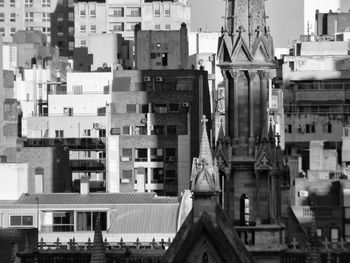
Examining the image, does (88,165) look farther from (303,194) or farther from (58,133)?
(303,194)

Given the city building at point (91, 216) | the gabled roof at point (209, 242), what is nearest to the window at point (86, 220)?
the city building at point (91, 216)

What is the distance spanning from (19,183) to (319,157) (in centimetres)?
3723

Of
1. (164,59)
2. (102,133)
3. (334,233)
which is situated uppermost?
(164,59)

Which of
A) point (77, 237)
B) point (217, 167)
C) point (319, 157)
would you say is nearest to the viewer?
point (217, 167)

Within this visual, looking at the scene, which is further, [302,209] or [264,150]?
[302,209]

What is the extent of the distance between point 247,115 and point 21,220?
35981 millimetres

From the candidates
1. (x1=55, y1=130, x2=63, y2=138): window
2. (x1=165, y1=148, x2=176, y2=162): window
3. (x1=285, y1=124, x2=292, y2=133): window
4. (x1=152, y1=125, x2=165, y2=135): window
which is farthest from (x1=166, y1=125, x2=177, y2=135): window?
(x1=285, y1=124, x2=292, y2=133): window

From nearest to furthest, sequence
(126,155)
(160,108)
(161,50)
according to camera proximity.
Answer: (126,155)
(160,108)
(161,50)

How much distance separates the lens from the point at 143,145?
155 metres

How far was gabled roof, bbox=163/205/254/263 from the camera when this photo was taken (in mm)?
83000

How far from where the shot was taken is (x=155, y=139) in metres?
154

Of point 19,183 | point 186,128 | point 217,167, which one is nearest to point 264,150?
point 217,167

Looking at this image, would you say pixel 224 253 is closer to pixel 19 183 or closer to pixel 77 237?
pixel 77 237

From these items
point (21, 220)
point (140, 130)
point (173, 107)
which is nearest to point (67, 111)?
point (173, 107)
